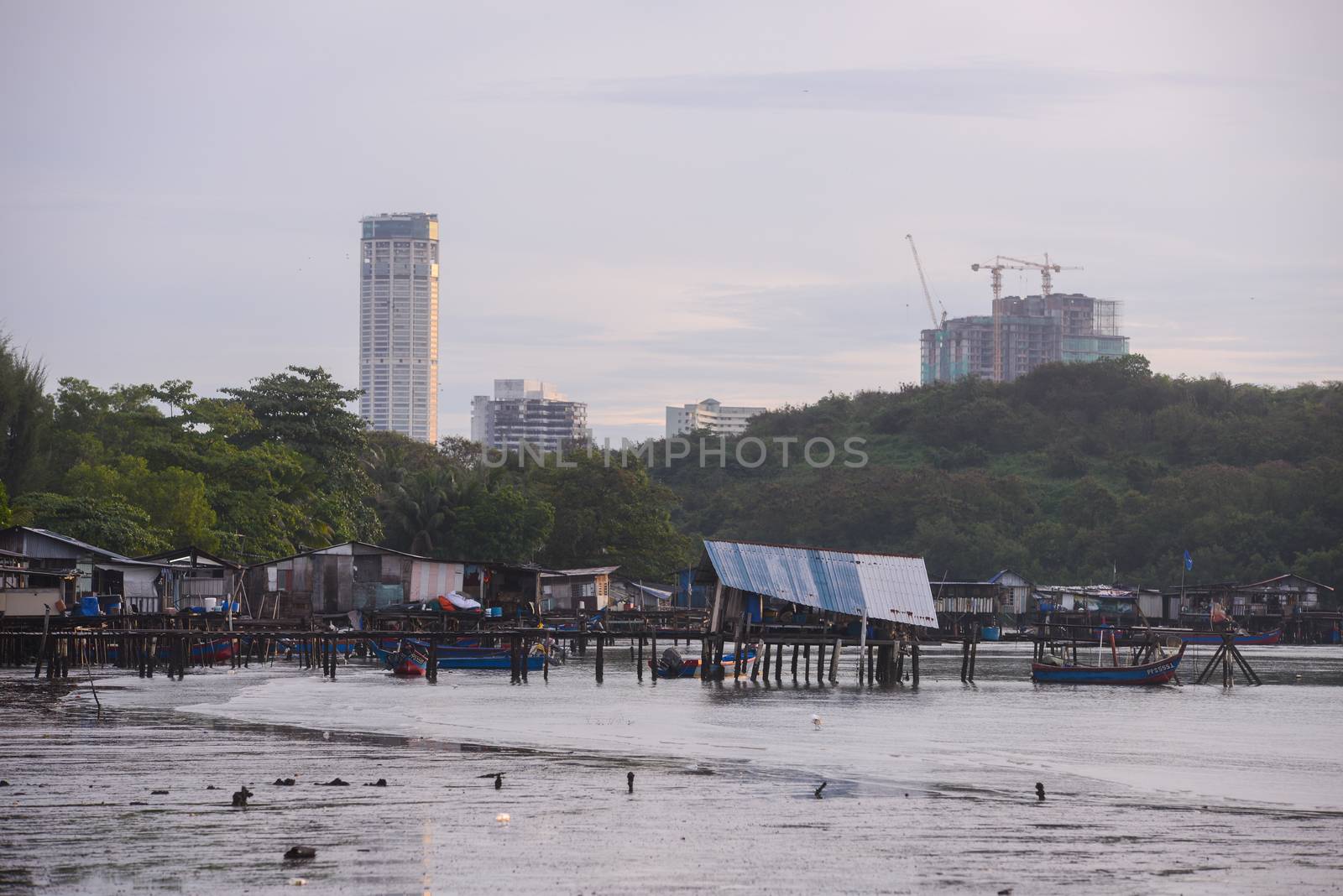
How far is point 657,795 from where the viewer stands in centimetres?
2369

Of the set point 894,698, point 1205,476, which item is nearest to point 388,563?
point 894,698

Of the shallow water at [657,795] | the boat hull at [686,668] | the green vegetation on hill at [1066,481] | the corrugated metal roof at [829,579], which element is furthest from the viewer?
the green vegetation on hill at [1066,481]

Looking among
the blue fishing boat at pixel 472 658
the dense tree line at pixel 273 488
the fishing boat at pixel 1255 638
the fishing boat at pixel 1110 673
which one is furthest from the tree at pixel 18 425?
the fishing boat at pixel 1255 638

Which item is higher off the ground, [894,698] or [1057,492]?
[1057,492]

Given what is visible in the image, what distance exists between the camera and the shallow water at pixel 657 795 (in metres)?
17.8

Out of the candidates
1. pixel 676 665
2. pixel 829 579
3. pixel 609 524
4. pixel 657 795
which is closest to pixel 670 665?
pixel 676 665

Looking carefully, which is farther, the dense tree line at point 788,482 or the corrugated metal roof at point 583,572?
the corrugated metal roof at point 583,572

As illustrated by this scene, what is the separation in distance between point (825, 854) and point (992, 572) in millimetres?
94424

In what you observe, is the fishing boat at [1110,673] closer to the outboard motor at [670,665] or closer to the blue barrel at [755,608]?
the blue barrel at [755,608]

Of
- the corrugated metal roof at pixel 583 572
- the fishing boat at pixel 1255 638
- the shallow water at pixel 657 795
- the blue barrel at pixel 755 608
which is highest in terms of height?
the corrugated metal roof at pixel 583 572

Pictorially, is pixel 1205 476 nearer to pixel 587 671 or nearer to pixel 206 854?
pixel 587 671

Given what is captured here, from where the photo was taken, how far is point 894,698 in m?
46.2

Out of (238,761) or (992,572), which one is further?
(992,572)

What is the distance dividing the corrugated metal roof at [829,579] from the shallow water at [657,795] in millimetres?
6768
